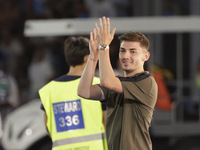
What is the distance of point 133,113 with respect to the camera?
394 centimetres

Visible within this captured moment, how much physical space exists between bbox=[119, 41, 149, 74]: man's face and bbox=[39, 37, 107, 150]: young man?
3.22ft

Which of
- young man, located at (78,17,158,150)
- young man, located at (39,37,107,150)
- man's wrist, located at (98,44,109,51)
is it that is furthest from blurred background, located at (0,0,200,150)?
man's wrist, located at (98,44,109,51)

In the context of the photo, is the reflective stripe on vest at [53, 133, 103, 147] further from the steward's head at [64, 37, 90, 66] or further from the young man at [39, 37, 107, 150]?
the steward's head at [64, 37, 90, 66]

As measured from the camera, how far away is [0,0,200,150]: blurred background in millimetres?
9039

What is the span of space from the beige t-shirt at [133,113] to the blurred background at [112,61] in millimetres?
4424

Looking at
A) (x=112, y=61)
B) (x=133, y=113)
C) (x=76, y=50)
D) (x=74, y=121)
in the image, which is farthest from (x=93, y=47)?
(x=112, y=61)

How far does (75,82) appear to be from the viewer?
4.95 m

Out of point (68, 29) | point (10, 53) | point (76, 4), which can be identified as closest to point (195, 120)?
point (68, 29)

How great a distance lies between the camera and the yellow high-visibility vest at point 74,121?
4914 millimetres

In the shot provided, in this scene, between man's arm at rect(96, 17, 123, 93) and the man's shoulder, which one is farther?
the man's shoulder

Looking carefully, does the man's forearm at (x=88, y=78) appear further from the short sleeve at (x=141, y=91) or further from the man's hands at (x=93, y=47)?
the short sleeve at (x=141, y=91)

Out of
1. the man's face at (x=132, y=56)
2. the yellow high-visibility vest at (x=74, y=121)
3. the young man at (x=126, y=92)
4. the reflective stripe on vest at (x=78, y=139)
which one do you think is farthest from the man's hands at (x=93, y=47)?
the reflective stripe on vest at (x=78, y=139)

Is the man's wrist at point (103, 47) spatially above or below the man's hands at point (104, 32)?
below

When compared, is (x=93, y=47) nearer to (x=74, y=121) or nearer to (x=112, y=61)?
(x=74, y=121)
